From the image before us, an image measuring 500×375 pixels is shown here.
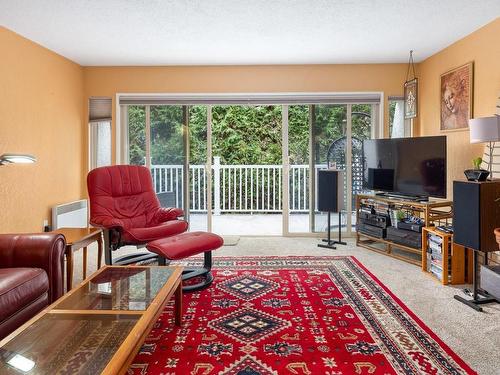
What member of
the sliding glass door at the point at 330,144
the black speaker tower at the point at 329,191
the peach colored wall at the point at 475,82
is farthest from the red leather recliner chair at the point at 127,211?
the peach colored wall at the point at 475,82

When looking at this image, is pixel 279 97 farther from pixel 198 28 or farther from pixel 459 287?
pixel 459 287

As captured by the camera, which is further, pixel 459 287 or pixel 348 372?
pixel 459 287

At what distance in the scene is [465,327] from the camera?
230cm

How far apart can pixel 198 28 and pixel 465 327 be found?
3298 mm

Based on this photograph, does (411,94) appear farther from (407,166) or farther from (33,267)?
(33,267)

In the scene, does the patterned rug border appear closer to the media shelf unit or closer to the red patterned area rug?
the red patterned area rug

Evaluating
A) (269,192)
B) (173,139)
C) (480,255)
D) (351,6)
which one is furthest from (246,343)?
(269,192)

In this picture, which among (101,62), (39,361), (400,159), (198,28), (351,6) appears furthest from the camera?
(101,62)

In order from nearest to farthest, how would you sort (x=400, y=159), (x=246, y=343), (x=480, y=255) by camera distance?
(x=246, y=343) → (x=480, y=255) → (x=400, y=159)

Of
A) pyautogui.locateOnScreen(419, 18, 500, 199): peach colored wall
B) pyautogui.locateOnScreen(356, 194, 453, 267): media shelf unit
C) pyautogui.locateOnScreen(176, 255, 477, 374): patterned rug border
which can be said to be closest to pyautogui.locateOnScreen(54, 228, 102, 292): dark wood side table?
pyautogui.locateOnScreen(176, 255, 477, 374): patterned rug border

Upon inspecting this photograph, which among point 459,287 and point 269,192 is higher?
point 269,192

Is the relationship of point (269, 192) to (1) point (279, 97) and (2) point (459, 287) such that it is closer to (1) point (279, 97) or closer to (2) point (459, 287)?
(1) point (279, 97)

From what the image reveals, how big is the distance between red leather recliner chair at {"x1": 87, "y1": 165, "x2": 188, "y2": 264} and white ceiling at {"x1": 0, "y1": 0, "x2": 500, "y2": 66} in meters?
1.41

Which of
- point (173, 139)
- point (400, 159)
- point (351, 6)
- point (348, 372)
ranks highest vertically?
point (351, 6)
